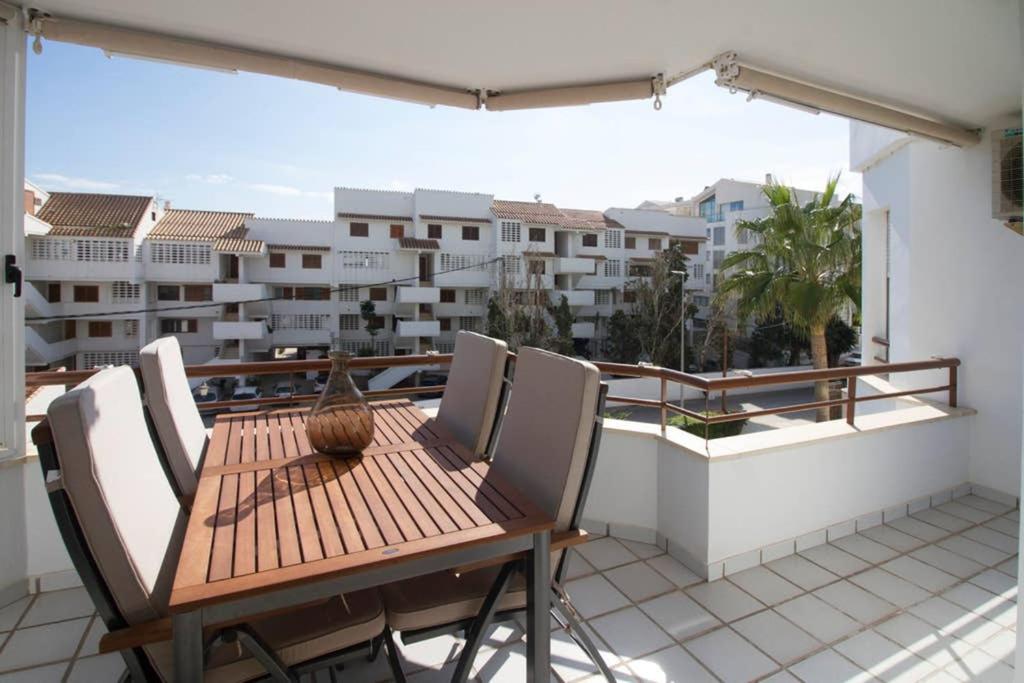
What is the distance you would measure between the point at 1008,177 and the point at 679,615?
3.35 meters

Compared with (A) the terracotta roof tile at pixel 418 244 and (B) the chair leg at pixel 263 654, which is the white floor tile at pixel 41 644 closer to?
(B) the chair leg at pixel 263 654

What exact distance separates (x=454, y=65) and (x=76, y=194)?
24.0 meters

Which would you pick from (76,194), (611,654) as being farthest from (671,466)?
(76,194)

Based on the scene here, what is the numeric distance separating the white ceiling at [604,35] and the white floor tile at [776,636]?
2.47 m

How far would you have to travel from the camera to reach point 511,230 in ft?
75.4

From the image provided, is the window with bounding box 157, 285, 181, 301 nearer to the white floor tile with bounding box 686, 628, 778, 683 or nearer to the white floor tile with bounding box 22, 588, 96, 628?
the white floor tile with bounding box 22, 588, 96, 628

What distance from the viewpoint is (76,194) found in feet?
65.1

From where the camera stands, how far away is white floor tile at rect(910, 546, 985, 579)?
2645 millimetres

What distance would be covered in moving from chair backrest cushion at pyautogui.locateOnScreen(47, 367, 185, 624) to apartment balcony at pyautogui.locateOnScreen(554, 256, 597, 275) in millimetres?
22733

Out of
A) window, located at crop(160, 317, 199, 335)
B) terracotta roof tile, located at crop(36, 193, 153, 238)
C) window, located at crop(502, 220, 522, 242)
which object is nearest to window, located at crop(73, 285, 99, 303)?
terracotta roof tile, located at crop(36, 193, 153, 238)

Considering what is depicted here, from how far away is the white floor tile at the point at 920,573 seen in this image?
8.26 ft

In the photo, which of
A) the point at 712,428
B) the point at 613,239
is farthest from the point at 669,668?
the point at 613,239

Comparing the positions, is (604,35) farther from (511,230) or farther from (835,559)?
(511,230)

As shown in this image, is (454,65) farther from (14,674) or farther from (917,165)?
(917,165)
